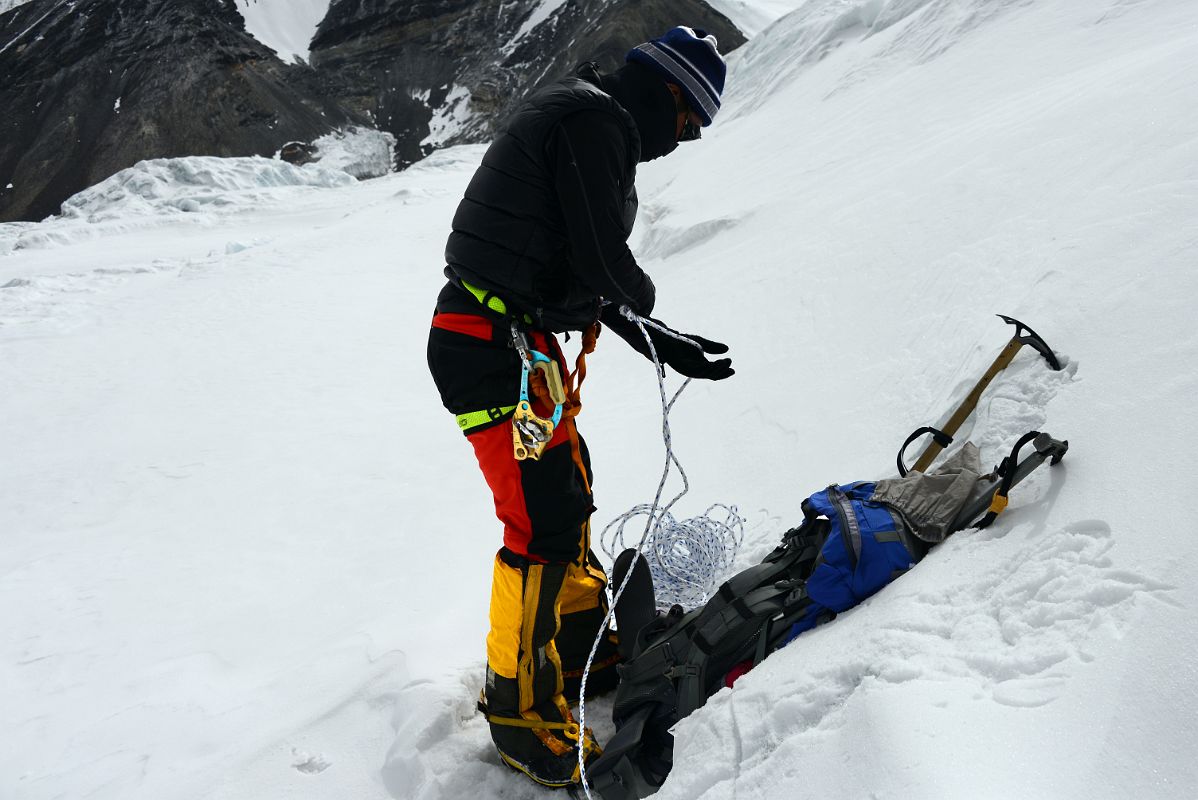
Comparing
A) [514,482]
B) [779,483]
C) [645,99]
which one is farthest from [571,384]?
[779,483]

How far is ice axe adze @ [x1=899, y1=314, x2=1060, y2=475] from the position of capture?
213 cm

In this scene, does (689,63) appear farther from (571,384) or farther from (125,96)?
(125,96)

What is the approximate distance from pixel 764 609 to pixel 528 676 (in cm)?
66

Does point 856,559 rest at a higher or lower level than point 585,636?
higher

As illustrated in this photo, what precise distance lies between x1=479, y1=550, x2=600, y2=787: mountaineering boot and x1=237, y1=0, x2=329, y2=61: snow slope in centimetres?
5952

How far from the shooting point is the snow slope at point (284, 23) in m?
52.4

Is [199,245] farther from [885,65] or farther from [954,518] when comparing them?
[954,518]

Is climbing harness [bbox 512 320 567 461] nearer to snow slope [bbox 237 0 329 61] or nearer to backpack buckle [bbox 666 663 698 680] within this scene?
backpack buckle [bbox 666 663 698 680]

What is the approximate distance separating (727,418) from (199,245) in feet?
46.2

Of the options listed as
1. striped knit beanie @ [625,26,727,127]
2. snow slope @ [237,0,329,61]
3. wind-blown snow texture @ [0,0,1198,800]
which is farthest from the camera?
snow slope @ [237,0,329,61]

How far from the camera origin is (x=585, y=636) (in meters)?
2.29

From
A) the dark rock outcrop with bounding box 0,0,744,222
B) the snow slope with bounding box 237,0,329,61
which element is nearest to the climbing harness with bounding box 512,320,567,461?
the dark rock outcrop with bounding box 0,0,744,222

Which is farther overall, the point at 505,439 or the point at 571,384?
the point at 571,384

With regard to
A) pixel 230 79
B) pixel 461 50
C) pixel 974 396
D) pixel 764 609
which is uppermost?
pixel 461 50
